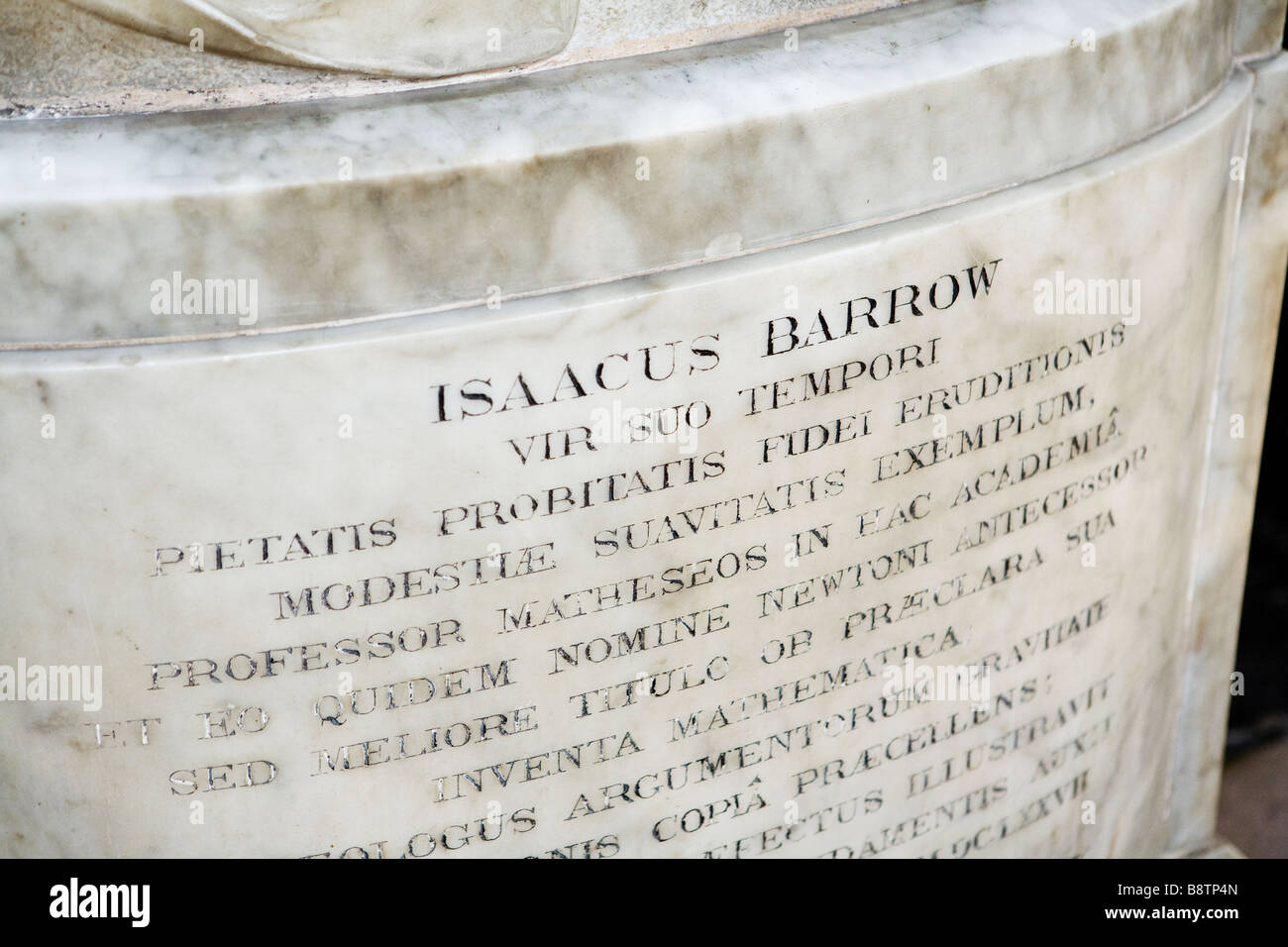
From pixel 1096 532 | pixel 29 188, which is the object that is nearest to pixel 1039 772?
pixel 1096 532

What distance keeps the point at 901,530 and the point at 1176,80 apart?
2.14ft

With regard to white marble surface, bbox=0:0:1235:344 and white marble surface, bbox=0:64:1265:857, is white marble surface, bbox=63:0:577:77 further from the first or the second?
white marble surface, bbox=0:64:1265:857

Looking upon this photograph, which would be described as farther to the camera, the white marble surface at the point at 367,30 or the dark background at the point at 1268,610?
the dark background at the point at 1268,610

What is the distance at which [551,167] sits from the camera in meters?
1.41

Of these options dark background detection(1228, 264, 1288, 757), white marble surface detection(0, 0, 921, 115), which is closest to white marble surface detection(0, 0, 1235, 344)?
white marble surface detection(0, 0, 921, 115)

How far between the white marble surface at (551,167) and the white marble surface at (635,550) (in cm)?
4

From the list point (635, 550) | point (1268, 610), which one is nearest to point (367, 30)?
point (635, 550)

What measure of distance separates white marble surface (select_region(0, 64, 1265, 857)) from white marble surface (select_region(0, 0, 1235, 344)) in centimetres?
4

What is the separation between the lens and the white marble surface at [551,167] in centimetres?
133

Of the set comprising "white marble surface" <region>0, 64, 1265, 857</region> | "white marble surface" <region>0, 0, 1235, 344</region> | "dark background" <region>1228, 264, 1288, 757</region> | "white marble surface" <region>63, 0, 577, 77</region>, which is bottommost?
"dark background" <region>1228, 264, 1288, 757</region>

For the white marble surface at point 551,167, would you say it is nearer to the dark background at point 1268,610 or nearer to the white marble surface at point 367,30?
the white marble surface at point 367,30

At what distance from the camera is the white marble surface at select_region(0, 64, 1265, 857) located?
4.62ft

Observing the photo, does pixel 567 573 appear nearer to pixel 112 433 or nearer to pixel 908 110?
pixel 112 433

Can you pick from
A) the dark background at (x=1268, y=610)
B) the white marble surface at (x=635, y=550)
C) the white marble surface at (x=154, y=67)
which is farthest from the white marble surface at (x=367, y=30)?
the dark background at (x=1268, y=610)
